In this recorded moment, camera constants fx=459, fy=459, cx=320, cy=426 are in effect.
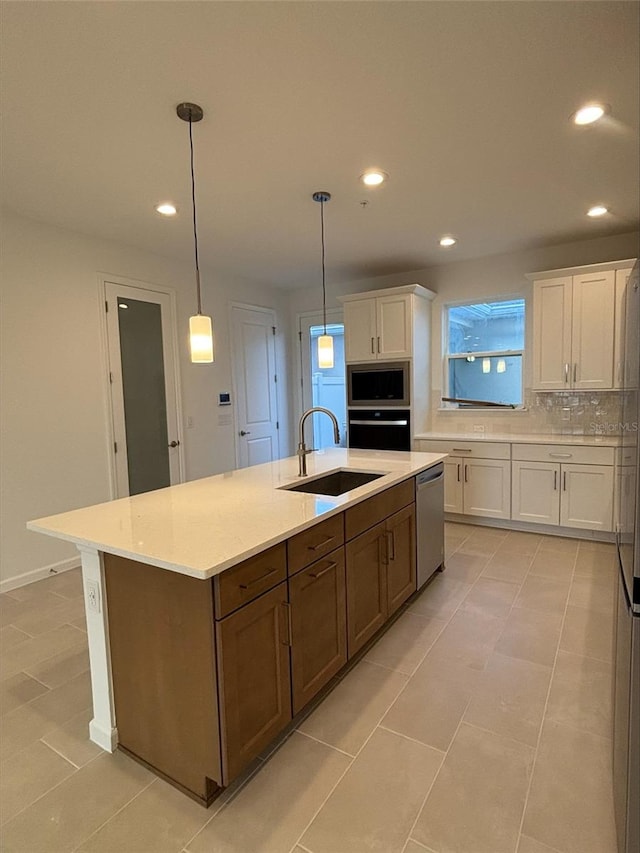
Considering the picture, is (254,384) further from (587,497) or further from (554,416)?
(587,497)

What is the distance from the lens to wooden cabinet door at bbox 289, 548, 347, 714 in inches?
71.7

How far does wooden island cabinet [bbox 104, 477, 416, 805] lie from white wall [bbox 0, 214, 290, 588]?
212cm

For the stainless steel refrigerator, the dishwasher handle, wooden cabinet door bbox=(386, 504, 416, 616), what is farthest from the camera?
the dishwasher handle

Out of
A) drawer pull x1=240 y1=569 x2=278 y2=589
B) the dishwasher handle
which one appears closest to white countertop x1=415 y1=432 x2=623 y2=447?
the dishwasher handle

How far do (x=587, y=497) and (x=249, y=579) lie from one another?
3.43m

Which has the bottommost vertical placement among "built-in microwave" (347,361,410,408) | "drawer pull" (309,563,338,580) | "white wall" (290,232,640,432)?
"drawer pull" (309,563,338,580)

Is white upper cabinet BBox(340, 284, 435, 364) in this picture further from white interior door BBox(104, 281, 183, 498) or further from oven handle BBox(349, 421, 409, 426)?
white interior door BBox(104, 281, 183, 498)

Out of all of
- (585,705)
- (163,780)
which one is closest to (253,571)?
(163,780)

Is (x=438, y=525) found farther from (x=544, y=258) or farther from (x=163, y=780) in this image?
(x=544, y=258)

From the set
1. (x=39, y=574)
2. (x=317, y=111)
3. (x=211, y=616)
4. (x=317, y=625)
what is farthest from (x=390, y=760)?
(x=39, y=574)

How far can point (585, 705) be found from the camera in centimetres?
202

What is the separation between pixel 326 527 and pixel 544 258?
3786 mm

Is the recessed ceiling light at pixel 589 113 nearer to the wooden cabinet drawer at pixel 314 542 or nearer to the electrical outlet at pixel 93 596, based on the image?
the wooden cabinet drawer at pixel 314 542

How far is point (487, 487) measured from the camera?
14.2 feet
